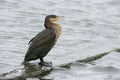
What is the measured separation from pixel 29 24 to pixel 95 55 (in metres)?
6.02

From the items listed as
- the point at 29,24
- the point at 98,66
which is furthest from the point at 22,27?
the point at 98,66

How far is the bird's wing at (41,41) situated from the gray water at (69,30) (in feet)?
1.72

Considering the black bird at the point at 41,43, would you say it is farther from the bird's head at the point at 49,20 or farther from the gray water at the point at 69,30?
the gray water at the point at 69,30

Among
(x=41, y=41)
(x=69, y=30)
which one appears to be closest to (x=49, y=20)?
(x=41, y=41)

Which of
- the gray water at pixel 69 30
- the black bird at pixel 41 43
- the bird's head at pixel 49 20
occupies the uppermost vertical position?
the bird's head at pixel 49 20

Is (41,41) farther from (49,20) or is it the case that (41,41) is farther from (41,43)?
(49,20)

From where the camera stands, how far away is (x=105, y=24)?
17750 mm

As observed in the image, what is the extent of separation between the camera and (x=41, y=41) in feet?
34.2

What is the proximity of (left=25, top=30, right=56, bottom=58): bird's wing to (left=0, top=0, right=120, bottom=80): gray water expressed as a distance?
52 centimetres

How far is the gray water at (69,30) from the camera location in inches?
449

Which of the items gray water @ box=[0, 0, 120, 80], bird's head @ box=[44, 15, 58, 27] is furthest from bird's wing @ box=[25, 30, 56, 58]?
gray water @ box=[0, 0, 120, 80]

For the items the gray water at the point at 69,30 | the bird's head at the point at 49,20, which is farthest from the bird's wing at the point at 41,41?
the gray water at the point at 69,30

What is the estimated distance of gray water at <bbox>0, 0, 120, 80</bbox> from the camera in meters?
11.4

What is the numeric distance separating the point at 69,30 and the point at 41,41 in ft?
20.6
